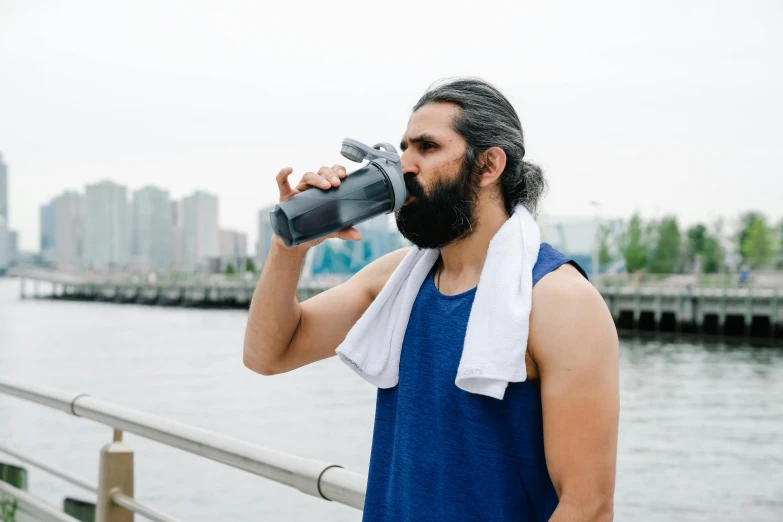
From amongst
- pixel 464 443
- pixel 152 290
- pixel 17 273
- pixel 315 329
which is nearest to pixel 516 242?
pixel 464 443

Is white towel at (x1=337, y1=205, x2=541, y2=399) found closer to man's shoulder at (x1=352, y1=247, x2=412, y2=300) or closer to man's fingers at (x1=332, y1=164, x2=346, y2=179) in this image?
man's shoulder at (x1=352, y1=247, x2=412, y2=300)

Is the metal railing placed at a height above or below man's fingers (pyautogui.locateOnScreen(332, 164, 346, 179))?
below

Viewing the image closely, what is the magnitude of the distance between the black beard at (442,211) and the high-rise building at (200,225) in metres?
136

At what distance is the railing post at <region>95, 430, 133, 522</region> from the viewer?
9.55ft

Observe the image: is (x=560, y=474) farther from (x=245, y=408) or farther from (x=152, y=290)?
(x=152, y=290)

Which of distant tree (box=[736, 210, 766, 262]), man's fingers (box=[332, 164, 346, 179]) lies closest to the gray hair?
man's fingers (box=[332, 164, 346, 179])

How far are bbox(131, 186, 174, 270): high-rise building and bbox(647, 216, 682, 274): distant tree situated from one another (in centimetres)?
9503

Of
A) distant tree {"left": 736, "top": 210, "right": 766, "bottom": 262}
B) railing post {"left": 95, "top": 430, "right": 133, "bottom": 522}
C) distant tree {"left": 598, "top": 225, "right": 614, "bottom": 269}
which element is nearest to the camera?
railing post {"left": 95, "top": 430, "right": 133, "bottom": 522}

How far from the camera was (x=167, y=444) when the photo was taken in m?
2.40

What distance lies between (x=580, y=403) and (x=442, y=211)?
0.46 metres

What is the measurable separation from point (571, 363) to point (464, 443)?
0.85 ft

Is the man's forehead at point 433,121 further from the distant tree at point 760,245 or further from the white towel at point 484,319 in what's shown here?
the distant tree at point 760,245

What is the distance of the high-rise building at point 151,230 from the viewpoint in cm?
14538

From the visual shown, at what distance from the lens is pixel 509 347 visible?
4.59 feet
